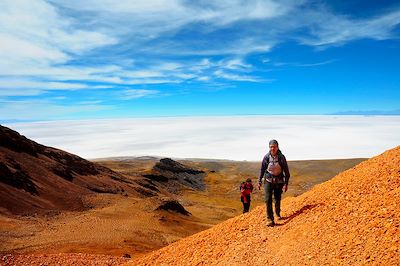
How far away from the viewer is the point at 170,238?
89.0 ft

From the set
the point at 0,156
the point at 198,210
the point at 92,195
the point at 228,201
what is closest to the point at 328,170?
the point at 228,201

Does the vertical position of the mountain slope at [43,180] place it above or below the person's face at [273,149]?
below

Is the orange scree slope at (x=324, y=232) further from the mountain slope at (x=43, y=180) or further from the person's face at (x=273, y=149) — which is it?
the mountain slope at (x=43, y=180)

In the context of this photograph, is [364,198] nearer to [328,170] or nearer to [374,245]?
[374,245]

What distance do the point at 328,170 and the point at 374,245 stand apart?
92147 millimetres

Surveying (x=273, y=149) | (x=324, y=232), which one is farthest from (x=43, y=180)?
(x=324, y=232)

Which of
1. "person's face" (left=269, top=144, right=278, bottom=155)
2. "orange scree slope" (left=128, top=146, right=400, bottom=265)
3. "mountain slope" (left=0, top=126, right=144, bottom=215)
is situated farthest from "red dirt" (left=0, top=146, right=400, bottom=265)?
"mountain slope" (left=0, top=126, right=144, bottom=215)

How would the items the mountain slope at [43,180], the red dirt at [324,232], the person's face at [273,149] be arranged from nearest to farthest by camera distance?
the red dirt at [324,232] < the person's face at [273,149] < the mountain slope at [43,180]

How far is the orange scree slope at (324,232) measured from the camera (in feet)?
26.0

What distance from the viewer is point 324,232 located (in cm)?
902

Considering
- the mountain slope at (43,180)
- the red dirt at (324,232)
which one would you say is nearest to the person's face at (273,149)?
the red dirt at (324,232)

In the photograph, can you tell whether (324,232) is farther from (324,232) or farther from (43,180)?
(43,180)

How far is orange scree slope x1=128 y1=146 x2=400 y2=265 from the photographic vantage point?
312 inches

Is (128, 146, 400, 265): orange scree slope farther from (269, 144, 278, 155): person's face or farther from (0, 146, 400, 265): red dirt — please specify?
(269, 144, 278, 155): person's face
